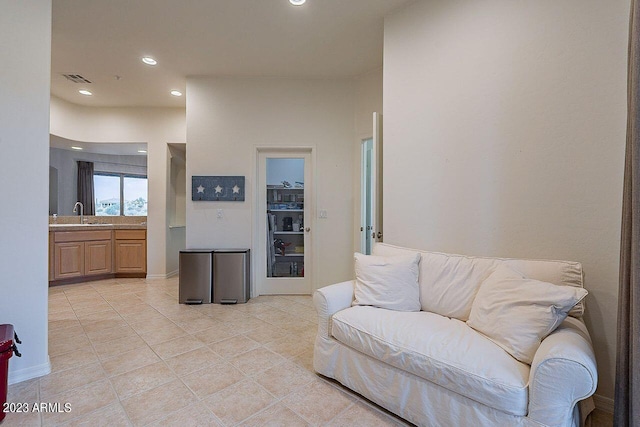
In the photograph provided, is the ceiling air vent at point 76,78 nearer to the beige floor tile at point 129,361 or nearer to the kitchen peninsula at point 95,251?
the kitchen peninsula at point 95,251

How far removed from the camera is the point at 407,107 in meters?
2.63

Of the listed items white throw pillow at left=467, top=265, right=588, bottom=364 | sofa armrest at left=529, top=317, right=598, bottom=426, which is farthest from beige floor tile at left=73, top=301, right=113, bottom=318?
sofa armrest at left=529, top=317, right=598, bottom=426

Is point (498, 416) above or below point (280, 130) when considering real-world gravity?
below

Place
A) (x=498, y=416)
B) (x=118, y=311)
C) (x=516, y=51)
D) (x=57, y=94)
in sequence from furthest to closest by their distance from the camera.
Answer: (x=57, y=94) < (x=118, y=311) < (x=516, y=51) < (x=498, y=416)

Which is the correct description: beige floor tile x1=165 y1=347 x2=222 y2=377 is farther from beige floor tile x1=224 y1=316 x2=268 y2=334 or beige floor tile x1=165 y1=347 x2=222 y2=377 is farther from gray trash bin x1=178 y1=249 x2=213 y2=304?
gray trash bin x1=178 y1=249 x2=213 y2=304

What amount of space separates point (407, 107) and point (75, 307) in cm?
439

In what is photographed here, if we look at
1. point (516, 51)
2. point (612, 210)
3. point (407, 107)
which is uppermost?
point (516, 51)

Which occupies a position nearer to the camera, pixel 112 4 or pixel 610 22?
pixel 610 22

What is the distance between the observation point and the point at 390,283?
2.10m

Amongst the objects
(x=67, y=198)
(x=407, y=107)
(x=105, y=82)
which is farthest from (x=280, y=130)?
(x=67, y=198)

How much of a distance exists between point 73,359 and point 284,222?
2575mm

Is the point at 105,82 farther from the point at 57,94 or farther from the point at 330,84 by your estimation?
the point at 330,84

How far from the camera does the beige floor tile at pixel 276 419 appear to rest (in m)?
1.61

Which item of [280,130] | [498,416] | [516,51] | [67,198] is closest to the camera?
[498,416]
